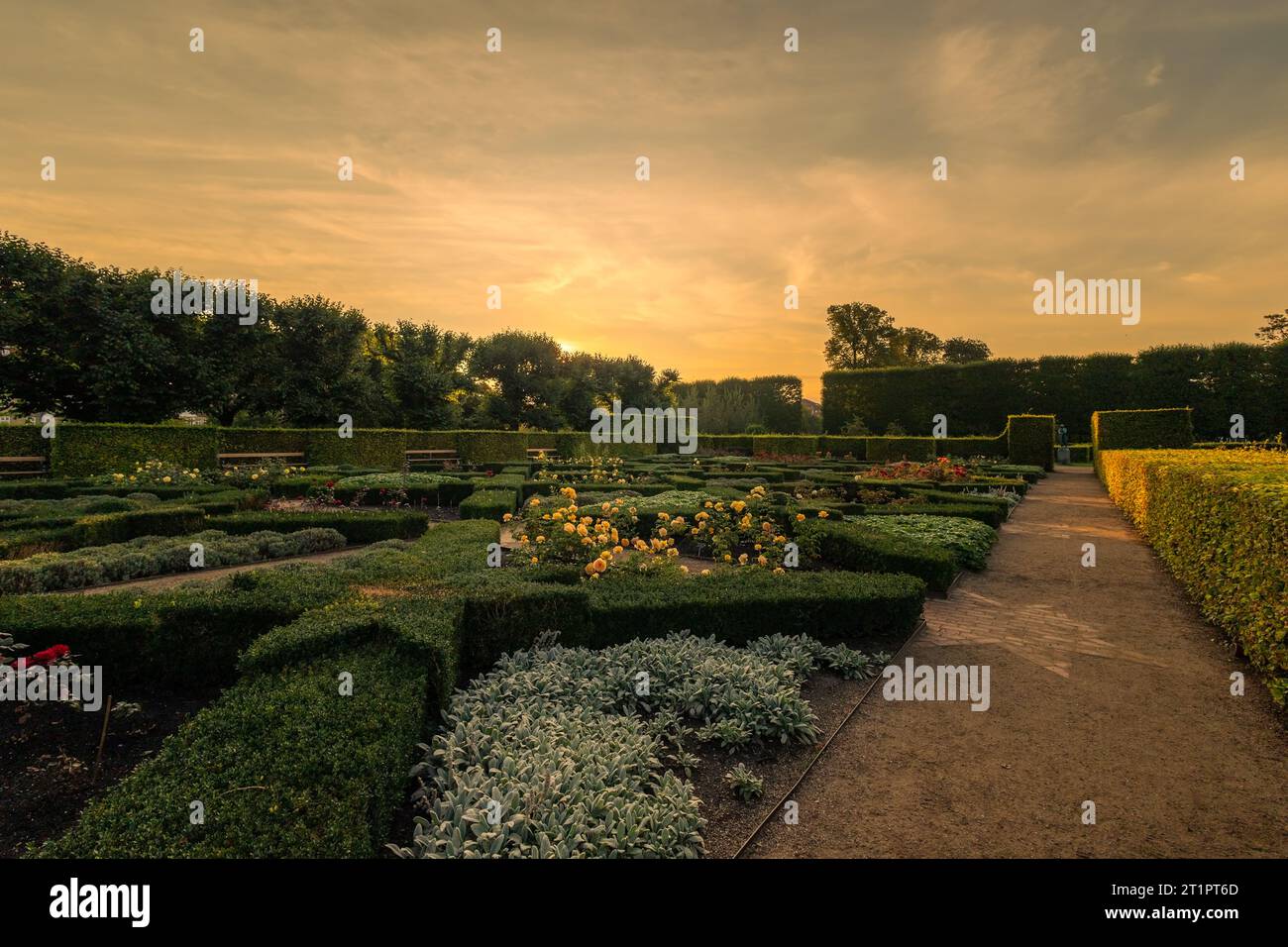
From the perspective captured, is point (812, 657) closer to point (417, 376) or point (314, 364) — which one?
point (314, 364)

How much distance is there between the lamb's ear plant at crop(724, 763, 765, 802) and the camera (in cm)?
322

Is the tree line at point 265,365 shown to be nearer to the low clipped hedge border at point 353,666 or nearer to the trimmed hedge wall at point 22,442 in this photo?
the trimmed hedge wall at point 22,442

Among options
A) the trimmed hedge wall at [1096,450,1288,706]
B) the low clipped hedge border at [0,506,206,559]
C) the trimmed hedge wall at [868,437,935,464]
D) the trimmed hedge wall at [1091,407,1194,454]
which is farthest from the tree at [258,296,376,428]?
the trimmed hedge wall at [1091,407,1194,454]

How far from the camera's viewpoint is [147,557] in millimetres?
7781

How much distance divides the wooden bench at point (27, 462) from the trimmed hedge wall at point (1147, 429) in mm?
33488

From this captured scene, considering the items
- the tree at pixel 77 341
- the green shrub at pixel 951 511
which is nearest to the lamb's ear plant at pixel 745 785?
the green shrub at pixel 951 511

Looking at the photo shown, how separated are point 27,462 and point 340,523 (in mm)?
14563

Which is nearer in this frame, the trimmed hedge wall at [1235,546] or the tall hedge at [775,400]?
the trimmed hedge wall at [1235,546]

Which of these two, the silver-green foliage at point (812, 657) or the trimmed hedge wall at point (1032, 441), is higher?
the trimmed hedge wall at point (1032, 441)

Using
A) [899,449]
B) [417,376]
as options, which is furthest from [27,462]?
[899,449]

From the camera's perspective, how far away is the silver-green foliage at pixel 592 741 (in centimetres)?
261

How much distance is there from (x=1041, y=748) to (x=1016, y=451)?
25.4 meters

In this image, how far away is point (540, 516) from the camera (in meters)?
7.80
